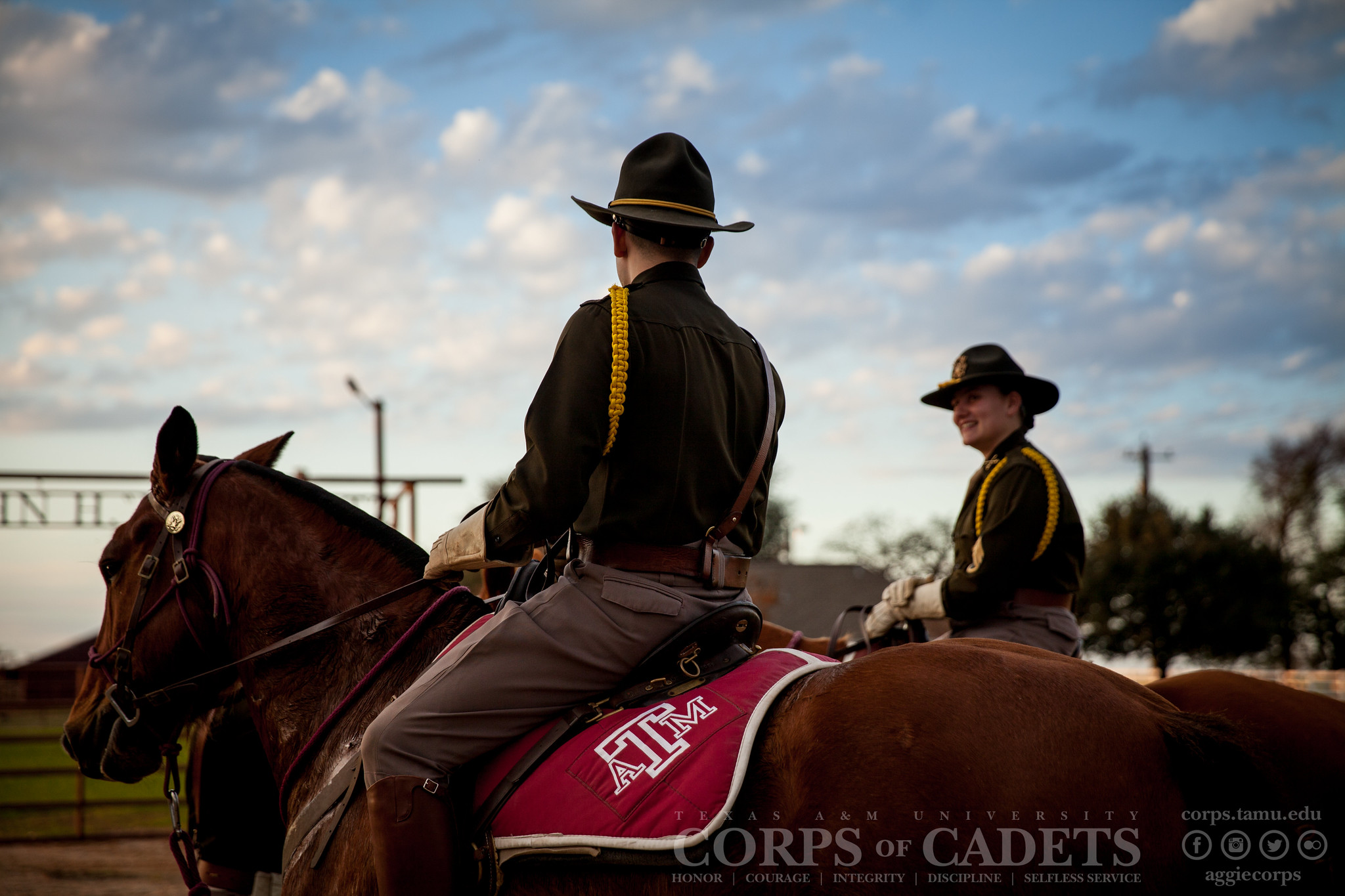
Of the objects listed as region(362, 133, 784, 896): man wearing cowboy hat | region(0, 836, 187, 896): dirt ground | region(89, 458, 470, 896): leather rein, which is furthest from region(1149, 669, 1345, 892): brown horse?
region(0, 836, 187, 896): dirt ground

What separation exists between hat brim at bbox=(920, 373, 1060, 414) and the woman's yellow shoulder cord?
500 mm

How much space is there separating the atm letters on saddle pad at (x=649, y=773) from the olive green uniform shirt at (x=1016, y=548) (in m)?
2.32

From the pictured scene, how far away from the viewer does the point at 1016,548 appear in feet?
15.5

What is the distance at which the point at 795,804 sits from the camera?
7.30 ft

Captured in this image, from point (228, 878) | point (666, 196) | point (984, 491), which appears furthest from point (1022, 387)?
point (228, 878)

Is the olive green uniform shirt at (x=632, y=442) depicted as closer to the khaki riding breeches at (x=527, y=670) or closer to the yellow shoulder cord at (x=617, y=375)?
the yellow shoulder cord at (x=617, y=375)

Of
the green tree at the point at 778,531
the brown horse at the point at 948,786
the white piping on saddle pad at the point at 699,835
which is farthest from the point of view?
the green tree at the point at 778,531

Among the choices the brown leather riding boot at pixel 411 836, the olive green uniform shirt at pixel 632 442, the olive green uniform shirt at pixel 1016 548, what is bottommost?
the brown leather riding boot at pixel 411 836

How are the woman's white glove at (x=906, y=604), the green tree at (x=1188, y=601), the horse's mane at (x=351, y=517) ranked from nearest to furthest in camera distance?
1. the horse's mane at (x=351, y=517)
2. the woman's white glove at (x=906, y=604)
3. the green tree at (x=1188, y=601)

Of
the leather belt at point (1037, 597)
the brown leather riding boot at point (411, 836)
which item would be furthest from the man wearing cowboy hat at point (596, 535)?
the leather belt at point (1037, 597)

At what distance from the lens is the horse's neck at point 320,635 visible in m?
3.21

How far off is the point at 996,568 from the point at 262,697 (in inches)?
129

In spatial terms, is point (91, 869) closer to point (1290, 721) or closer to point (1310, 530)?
point (1290, 721)

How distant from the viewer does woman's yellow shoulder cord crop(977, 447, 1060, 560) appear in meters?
4.80
